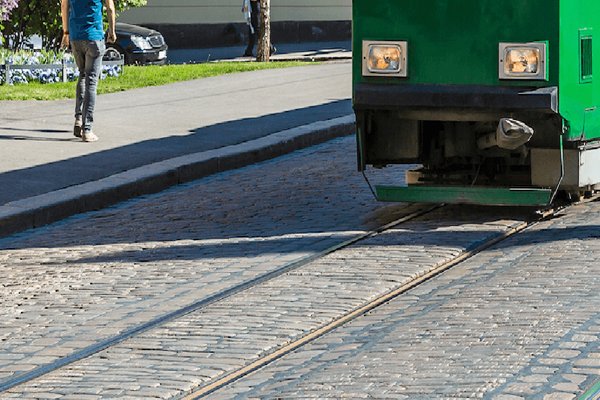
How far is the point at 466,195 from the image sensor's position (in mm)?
10219

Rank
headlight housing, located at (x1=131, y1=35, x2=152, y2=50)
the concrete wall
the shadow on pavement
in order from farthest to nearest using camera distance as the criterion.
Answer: the concrete wall < headlight housing, located at (x1=131, y1=35, x2=152, y2=50) < the shadow on pavement

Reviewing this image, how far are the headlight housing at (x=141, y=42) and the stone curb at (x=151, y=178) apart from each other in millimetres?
14071

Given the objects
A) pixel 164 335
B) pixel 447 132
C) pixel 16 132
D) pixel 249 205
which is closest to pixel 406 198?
pixel 447 132

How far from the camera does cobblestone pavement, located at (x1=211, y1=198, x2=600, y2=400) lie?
20.4 ft

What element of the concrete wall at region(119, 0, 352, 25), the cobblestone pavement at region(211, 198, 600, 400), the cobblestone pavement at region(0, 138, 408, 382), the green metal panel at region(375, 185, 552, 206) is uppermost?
the concrete wall at region(119, 0, 352, 25)

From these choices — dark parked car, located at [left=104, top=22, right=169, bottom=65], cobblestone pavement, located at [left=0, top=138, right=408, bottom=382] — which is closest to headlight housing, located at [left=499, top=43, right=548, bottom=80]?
cobblestone pavement, located at [left=0, top=138, right=408, bottom=382]

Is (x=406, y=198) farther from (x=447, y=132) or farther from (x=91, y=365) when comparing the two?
(x=91, y=365)

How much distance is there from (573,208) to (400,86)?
164 cm

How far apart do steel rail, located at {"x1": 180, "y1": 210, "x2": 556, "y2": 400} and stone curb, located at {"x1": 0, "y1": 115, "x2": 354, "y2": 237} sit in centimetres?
331

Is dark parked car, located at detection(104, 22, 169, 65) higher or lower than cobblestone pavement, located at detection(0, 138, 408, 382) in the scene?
higher

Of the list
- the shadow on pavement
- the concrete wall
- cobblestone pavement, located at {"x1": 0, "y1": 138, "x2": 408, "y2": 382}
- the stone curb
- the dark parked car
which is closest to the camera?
cobblestone pavement, located at {"x1": 0, "y1": 138, "x2": 408, "y2": 382}

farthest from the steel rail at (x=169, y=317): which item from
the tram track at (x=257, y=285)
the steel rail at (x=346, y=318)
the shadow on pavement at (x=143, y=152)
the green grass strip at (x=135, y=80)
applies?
the green grass strip at (x=135, y=80)

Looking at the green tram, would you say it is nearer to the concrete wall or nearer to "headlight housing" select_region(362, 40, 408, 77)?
"headlight housing" select_region(362, 40, 408, 77)

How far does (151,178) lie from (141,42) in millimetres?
18006
